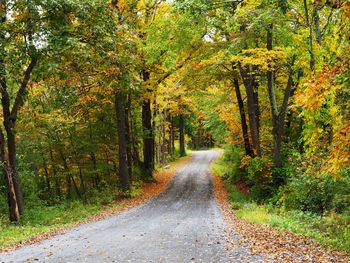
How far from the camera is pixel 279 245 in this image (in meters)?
9.16

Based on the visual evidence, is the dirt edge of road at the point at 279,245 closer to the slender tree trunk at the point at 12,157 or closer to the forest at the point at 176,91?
the forest at the point at 176,91

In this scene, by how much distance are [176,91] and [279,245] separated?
20911mm

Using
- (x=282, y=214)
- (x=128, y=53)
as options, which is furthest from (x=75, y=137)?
(x=282, y=214)

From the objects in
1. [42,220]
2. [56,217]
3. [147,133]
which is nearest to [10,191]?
[42,220]

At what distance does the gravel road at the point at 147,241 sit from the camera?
8.61 metres

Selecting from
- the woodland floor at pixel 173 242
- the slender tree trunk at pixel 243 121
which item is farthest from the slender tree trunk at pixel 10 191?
the slender tree trunk at pixel 243 121

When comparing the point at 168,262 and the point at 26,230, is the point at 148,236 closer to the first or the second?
the point at 168,262

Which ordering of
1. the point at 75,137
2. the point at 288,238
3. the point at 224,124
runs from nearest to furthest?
1. the point at 288,238
2. the point at 75,137
3. the point at 224,124

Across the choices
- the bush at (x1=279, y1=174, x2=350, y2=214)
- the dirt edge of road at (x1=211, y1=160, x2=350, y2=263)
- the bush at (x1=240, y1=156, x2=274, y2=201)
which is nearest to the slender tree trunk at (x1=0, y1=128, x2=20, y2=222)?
the dirt edge of road at (x1=211, y1=160, x2=350, y2=263)

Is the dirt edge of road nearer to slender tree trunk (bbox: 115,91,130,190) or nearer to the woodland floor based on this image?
the woodland floor

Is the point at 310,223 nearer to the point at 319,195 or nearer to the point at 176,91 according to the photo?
the point at 319,195

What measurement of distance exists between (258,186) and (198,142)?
5494cm

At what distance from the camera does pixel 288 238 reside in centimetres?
984

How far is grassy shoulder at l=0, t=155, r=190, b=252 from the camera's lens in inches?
467
